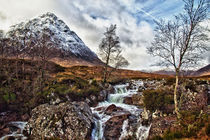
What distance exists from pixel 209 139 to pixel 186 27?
776cm

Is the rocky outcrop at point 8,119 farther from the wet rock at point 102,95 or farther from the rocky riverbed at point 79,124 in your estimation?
the wet rock at point 102,95

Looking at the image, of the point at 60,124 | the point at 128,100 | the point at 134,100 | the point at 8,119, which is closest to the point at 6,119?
the point at 8,119

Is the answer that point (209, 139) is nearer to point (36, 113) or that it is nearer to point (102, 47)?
point (36, 113)

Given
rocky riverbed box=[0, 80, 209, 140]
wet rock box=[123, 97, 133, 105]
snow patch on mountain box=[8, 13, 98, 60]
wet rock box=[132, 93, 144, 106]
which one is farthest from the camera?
snow patch on mountain box=[8, 13, 98, 60]

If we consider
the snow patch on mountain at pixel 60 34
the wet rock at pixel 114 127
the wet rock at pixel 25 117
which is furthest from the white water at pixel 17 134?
the snow patch on mountain at pixel 60 34

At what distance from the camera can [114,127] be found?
1087 cm

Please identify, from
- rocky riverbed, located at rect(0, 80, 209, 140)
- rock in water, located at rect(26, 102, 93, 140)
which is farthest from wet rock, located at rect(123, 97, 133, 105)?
rock in water, located at rect(26, 102, 93, 140)

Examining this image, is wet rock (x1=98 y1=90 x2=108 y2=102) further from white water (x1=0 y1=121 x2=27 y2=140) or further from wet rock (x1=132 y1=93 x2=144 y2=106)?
white water (x1=0 y1=121 x2=27 y2=140)

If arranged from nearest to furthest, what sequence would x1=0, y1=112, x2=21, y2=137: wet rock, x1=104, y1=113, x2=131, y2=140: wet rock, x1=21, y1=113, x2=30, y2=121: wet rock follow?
x1=0, y1=112, x2=21, y2=137: wet rock → x1=104, y1=113, x2=131, y2=140: wet rock → x1=21, y1=113, x2=30, y2=121: wet rock

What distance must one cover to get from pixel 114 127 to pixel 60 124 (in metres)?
4.37

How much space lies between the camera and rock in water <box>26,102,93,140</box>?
30.3 feet

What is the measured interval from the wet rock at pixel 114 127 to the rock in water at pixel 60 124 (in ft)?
5.11

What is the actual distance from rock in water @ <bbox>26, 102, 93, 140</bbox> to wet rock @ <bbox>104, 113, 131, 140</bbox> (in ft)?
5.11

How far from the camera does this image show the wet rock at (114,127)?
10.1 m
